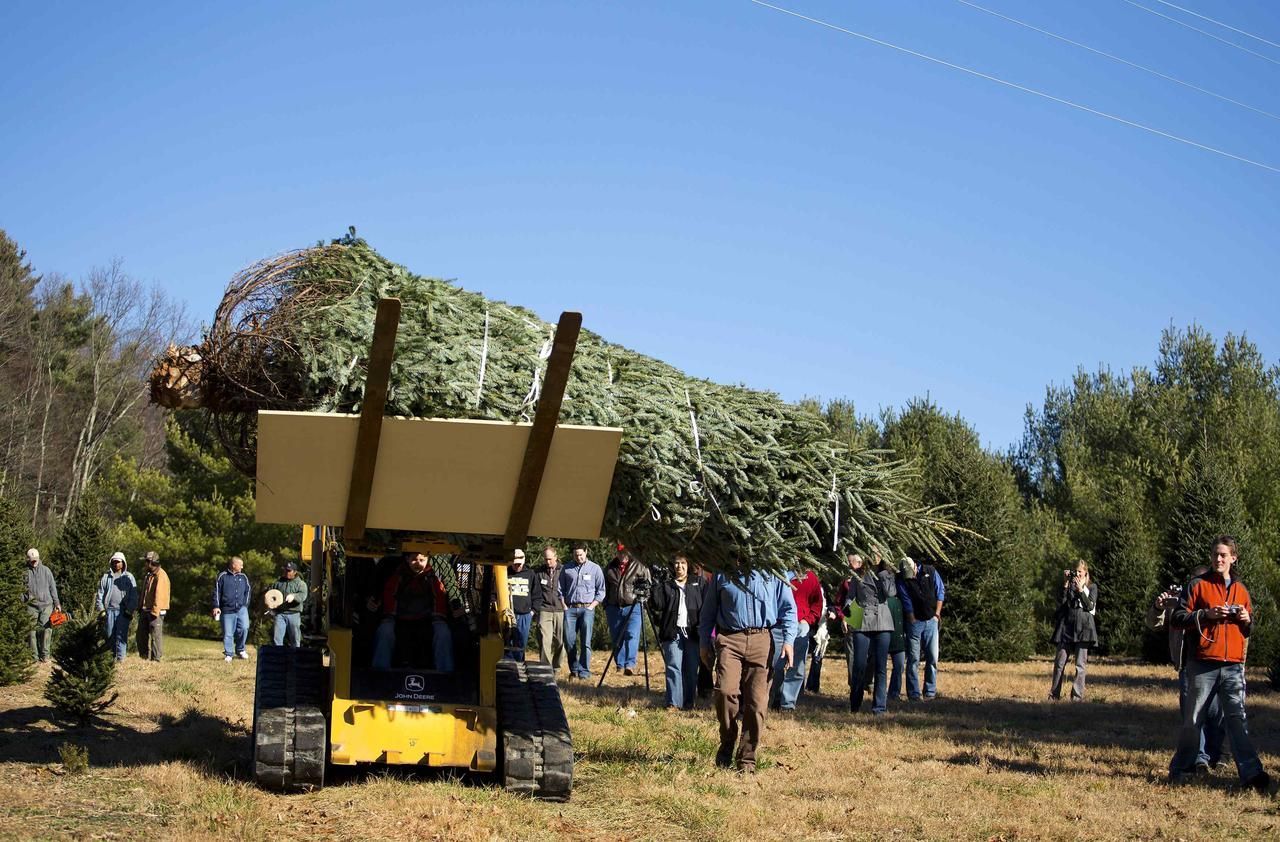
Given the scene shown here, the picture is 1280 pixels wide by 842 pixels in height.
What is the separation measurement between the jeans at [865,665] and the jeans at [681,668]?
1.84 meters

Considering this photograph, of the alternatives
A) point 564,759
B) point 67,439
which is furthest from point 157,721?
point 67,439

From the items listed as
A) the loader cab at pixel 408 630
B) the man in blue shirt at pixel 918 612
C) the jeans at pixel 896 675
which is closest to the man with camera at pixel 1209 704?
the man in blue shirt at pixel 918 612

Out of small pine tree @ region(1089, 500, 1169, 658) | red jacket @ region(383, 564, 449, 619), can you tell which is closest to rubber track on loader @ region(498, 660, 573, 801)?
red jacket @ region(383, 564, 449, 619)

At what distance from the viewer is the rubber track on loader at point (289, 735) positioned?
8.24 metres

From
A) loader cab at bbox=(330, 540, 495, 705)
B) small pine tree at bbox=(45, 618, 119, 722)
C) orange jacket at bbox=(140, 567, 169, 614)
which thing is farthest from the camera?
orange jacket at bbox=(140, 567, 169, 614)

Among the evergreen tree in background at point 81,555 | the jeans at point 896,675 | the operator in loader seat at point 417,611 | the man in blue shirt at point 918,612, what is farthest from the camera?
the evergreen tree in background at point 81,555

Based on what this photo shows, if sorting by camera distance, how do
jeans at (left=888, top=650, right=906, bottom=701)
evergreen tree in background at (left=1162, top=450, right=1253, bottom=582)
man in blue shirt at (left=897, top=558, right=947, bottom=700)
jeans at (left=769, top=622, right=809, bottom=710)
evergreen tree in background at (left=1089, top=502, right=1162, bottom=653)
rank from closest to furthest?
jeans at (left=769, top=622, right=809, bottom=710), man in blue shirt at (left=897, top=558, right=947, bottom=700), jeans at (left=888, top=650, right=906, bottom=701), evergreen tree in background at (left=1162, top=450, right=1253, bottom=582), evergreen tree in background at (left=1089, top=502, right=1162, bottom=653)

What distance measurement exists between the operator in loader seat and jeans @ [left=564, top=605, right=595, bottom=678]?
8748 millimetres

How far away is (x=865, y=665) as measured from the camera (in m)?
15.0

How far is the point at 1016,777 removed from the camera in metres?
10.1

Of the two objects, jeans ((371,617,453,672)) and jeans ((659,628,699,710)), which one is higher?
jeans ((371,617,453,672))

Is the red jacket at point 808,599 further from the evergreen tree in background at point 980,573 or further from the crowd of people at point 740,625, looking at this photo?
the evergreen tree in background at point 980,573

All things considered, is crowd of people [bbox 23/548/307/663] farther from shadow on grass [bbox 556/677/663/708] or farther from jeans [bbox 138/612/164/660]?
shadow on grass [bbox 556/677/663/708]

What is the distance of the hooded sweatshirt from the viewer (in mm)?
19891
